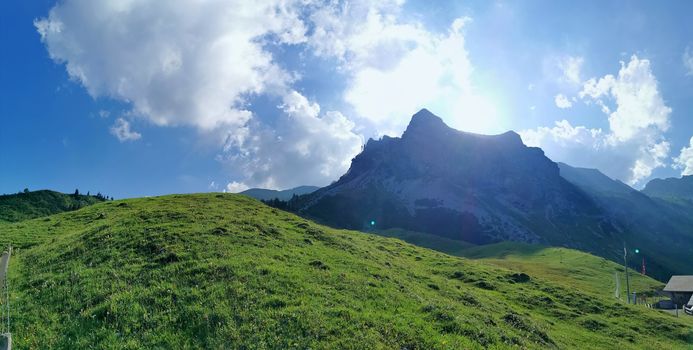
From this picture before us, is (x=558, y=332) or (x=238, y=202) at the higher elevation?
(x=238, y=202)

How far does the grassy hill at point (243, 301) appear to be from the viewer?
19.7m

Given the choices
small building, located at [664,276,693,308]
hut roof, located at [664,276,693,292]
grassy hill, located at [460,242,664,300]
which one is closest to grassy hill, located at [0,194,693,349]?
grassy hill, located at [460,242,664,300]

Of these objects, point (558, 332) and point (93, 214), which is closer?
point (558, 332)

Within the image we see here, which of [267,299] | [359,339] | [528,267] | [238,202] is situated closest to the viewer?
[359,339]

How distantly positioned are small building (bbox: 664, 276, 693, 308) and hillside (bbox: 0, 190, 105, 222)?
146620 millimetres

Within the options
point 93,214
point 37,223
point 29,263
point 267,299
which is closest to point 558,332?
point 267,299

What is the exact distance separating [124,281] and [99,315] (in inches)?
182

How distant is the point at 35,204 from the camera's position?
117m

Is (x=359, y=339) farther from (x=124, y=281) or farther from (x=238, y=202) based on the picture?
(x=238, y=202)

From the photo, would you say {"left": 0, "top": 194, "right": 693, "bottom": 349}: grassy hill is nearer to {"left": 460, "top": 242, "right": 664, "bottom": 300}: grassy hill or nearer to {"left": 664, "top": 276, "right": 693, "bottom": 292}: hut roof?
{"left": 460, "top": 242, "right": 664, "bottom": 300}: grassy hill

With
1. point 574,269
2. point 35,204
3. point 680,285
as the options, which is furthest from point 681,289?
point 35,204

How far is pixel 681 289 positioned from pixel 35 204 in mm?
165122

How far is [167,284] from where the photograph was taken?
79.7 ft

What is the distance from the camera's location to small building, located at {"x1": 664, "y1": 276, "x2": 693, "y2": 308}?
326ft
